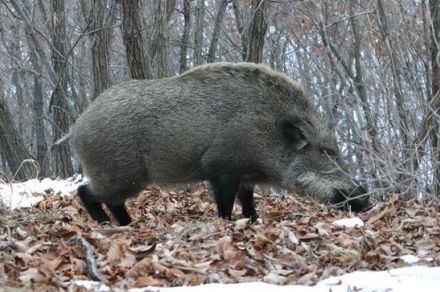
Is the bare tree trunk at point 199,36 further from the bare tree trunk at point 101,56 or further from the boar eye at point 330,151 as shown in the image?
the boar eye at point 330,151

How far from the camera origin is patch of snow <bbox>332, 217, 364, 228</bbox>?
6.91 m

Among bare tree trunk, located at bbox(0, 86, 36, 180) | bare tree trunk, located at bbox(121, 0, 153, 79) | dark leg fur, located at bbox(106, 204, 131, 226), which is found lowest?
dark leg fur, located at bbox(106, 204, 131, 226)

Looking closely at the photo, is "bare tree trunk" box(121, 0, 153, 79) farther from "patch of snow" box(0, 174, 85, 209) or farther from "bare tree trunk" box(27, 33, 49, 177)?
"bare tree trunk" box(27, 33, 49, 177)

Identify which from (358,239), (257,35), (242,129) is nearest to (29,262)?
(358,239)

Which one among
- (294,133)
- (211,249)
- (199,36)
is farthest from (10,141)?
(211,249)

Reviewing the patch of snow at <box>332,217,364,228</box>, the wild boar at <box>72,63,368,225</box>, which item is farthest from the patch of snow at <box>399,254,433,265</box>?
the wild boar at <box>72,63,368,225</box>

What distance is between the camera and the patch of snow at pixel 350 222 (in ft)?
22.7

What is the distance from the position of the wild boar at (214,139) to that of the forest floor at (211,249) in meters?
0.49

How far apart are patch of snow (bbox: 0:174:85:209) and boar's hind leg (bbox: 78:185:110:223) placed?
83cm

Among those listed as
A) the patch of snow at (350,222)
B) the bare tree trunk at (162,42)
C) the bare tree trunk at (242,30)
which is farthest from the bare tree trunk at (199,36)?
the patch of snow at (350,222)

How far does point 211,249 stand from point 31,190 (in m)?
5.22

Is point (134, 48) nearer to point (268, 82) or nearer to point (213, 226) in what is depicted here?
point (268, 82)

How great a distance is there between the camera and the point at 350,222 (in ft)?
23.1

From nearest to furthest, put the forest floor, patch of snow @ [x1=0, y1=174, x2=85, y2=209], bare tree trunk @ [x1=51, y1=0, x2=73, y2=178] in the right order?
1. the forest floor
2. patch of snow @ [x1=0, y1=174, x2=85, y2=209]
3. bare tree trunk @ [x1=51, y1=0, x2=73, y2=178]
